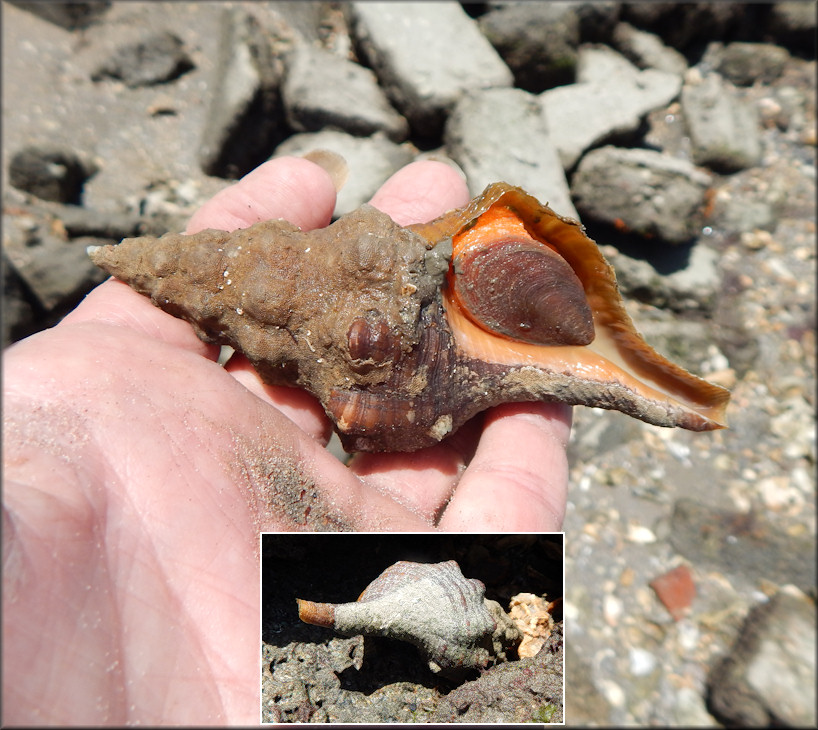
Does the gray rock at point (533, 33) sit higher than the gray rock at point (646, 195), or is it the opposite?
the gray rock at point (533, 33)

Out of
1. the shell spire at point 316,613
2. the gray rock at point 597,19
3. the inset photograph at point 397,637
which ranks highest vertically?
the gray rock at point 597,19

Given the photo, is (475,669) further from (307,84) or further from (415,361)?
(307,84)

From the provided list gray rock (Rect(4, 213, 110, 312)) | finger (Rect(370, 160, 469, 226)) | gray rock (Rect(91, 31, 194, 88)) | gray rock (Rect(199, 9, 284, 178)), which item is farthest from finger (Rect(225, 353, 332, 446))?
gray rock (Rect(91, 31, 194, 88))

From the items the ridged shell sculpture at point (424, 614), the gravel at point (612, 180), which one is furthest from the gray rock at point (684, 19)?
the ridged shell sculpture at point (424, 614)

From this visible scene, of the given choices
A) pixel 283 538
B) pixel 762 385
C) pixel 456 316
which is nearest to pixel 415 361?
pixel 456 316

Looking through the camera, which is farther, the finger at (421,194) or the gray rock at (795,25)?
the gray rock at (795,25)

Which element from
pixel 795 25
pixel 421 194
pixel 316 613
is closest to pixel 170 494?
pixel 316 613

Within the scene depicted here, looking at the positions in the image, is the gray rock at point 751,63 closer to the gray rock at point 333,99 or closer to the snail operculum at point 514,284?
the gray rock at point 333,99
